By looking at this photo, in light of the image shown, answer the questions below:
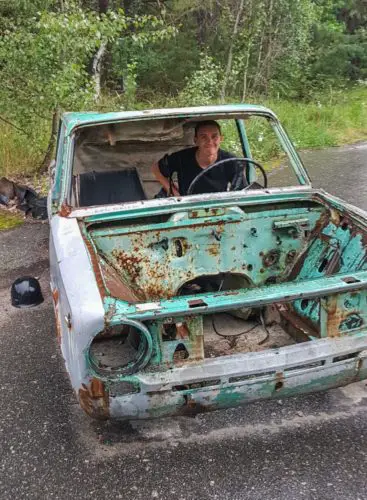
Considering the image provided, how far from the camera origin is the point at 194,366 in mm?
2188

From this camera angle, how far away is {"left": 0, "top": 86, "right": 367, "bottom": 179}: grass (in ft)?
27.0

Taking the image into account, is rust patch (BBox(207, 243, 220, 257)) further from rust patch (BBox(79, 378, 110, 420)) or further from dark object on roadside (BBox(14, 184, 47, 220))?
dark object on roadside (BBox(14, 184, 47, 220))

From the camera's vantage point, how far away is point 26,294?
428 cm

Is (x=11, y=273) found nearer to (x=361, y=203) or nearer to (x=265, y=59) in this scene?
(x=361, y=203)

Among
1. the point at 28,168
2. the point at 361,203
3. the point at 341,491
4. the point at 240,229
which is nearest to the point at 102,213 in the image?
the point at 240,229

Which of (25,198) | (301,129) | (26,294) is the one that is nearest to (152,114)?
(26,294)

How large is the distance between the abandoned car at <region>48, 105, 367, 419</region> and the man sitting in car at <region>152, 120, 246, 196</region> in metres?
0.01

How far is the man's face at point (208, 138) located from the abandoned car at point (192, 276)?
20 millimetres

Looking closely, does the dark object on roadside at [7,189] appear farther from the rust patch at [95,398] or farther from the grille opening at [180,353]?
the rust patch at [95,398]

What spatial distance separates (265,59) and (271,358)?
14.6m

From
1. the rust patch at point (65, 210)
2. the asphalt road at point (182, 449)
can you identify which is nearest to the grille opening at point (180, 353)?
the asphalt road at point (182, 449)

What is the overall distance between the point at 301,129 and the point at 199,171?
8.89 metres

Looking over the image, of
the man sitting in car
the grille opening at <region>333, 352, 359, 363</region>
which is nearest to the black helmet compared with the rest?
the man sitting in car

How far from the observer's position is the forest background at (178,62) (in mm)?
6758
